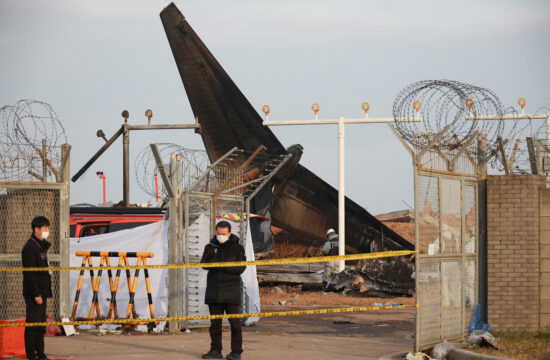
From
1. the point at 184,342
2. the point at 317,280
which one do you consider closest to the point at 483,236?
the point at 184,342

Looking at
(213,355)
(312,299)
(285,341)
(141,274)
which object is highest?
(141,274)

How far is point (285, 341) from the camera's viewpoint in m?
13.2

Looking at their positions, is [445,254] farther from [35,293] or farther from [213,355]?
[35,293]

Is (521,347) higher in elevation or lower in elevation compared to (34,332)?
lower

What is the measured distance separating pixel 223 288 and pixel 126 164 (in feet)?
49.4

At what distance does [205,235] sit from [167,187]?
4.10 ft

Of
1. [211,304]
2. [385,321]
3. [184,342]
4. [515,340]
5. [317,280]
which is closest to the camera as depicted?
[211,304]

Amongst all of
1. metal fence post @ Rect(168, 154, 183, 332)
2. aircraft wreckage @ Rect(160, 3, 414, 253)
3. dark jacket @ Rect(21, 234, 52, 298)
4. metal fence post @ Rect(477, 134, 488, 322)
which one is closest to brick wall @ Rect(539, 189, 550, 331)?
metal fence post @ Rect(477, 134, 488, 322)

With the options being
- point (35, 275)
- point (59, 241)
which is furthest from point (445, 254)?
point (59, 241)

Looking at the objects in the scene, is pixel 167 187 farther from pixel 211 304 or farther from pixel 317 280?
pixel 317 280

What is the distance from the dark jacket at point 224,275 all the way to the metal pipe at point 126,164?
1447 centimetres

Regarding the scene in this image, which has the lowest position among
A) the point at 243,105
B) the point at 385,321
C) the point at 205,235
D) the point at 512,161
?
the point at 385,321

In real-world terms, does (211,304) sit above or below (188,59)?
below

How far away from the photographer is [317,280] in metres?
26.4
